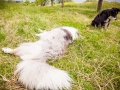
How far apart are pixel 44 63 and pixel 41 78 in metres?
0.45

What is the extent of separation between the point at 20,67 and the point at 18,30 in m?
2.12

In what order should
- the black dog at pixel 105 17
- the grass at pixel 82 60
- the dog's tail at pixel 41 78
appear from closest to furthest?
the dog's tail at pixel 41 78, the grass at pixel 82 60, the black dog at pixel 105 17

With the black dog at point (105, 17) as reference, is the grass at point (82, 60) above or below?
below

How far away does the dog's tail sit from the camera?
1.85 m

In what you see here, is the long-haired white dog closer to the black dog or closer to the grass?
the grass

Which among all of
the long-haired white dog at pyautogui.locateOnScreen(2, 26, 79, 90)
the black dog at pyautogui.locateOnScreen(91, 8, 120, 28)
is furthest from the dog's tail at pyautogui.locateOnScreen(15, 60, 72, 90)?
the black dog at pyautogui.locateOnScreen(91, 8, 120, 28)

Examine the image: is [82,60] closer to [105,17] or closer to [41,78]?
[41,78]

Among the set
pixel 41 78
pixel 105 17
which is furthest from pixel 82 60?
pixel 105 17

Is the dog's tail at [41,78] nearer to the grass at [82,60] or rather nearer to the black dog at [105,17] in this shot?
the grass at [82,60]

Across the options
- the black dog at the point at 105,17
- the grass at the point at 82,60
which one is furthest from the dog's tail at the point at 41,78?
Answer: the black dog at the point at 105,17

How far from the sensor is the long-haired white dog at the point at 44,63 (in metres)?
1.89

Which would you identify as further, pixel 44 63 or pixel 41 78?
pixel 44 63

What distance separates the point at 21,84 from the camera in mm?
2064

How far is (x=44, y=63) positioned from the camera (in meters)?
2.34
